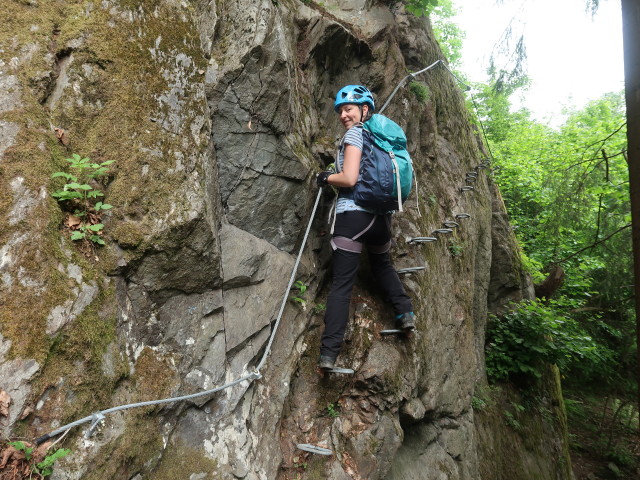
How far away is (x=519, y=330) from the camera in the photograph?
29.7 feet

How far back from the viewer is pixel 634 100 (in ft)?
12.7

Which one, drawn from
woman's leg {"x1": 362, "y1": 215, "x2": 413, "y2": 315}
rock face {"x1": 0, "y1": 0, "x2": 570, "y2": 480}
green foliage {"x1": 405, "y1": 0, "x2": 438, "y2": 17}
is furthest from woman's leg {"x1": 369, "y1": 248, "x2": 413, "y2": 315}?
green foliage {"x1": 405, "y1": 0, "x2": 438, "y2": 17}

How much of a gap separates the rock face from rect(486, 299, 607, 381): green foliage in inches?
155

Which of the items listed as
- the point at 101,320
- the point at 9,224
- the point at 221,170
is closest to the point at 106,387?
the point at 101,320

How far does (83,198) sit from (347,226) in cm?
229

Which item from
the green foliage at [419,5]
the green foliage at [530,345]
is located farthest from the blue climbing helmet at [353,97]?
the green foliage at [530,345]

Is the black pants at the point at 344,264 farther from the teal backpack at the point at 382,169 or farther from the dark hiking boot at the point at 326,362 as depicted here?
the teal backpack at the point at 382,169

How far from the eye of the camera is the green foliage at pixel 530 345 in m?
8.54

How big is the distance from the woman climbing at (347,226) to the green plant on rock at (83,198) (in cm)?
204

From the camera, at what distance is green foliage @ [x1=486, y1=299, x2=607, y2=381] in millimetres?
8539

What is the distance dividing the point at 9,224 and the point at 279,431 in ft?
8.78

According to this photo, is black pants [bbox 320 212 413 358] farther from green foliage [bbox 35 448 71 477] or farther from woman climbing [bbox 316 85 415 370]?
green foliage [bbox 35 448 71 477]

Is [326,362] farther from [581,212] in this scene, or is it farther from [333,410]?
[581,212]

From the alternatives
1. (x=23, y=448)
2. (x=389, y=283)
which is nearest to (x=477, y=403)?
(x=389, y=283)
